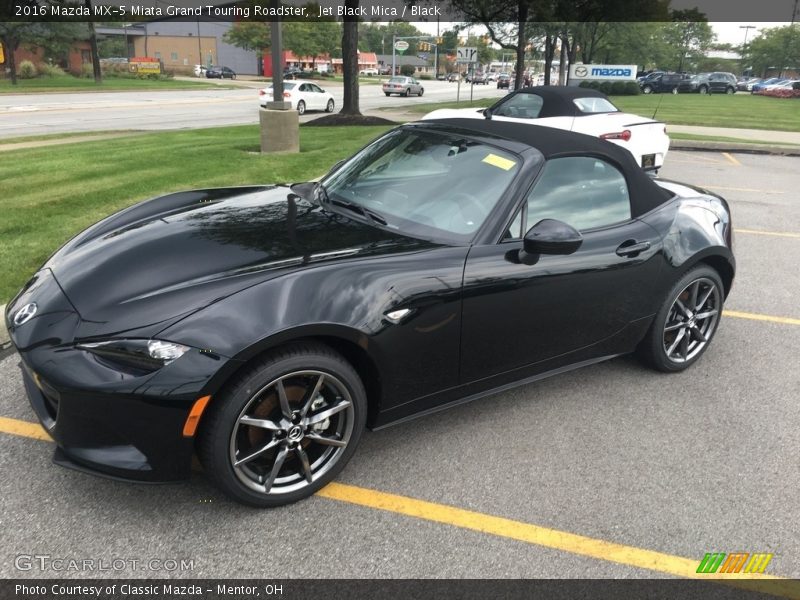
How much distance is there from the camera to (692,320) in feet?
13.5

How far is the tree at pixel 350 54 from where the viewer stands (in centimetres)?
1769

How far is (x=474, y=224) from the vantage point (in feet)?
10.3

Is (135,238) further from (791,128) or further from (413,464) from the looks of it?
(791,128)

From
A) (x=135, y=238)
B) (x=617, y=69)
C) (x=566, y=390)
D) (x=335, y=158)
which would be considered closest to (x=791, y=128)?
(x=617, y=69)

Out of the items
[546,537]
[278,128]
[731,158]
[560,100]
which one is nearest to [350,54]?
[278,128]

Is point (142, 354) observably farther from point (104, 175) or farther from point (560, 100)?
point (560, 100)

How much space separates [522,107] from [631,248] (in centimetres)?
841

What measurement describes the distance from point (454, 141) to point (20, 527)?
2792mm

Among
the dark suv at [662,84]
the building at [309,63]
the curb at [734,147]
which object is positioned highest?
the building at [309,63]

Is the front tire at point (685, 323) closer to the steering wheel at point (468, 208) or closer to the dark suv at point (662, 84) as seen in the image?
the steering wheel at point (468, 208)

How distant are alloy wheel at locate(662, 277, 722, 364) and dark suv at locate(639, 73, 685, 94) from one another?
49.9 metres

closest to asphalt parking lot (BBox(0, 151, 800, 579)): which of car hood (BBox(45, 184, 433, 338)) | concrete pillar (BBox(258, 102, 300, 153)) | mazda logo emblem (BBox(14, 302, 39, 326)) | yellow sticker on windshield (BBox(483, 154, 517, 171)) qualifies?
mazda logo emblem (BBox(14, 302, 39, 326))

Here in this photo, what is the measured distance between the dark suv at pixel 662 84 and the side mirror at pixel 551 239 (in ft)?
168
